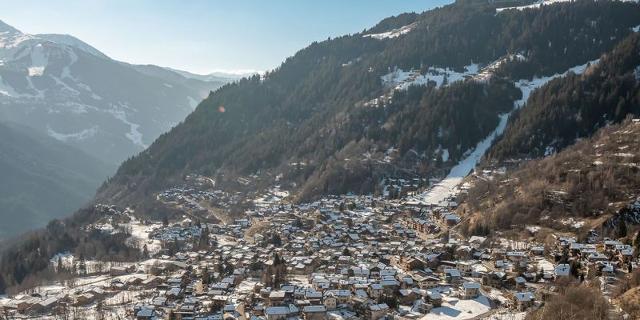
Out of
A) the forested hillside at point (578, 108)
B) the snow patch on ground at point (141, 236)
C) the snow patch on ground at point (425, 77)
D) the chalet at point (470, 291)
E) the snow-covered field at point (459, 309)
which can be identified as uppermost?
the snow patch on ground at point (425, 77)

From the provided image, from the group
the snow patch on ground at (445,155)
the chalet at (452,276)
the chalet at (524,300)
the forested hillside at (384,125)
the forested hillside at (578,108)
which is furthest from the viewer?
the forested hillside at (384,125)

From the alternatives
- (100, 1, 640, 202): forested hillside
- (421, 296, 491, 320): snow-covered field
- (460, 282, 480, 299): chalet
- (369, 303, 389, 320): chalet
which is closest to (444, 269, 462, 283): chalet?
(460, 282, 480, 299): chalet

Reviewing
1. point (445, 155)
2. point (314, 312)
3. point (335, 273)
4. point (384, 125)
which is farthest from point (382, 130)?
point (314, 312)

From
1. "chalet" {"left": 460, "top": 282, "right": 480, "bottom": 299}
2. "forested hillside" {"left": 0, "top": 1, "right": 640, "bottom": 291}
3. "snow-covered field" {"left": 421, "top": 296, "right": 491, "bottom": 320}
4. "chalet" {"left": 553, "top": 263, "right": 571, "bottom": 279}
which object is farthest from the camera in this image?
"forested hillside" {"left": 0, "top": 1, "right": 640, "bottom": 291}

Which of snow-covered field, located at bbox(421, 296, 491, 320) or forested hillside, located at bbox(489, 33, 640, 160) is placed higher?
forested hillside, located at bbox(489, 33, 640, 160)

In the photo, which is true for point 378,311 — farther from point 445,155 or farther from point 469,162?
point 445,155

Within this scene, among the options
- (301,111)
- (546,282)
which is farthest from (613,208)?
(301,111)

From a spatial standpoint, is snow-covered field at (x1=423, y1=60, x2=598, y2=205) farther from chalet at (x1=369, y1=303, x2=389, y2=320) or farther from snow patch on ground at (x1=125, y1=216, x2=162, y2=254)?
chalet at (x1=369, y1=303, x2=389, y2=320)

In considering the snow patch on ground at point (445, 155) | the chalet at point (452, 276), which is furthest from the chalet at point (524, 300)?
the snow patch on ground at point (445, 155)

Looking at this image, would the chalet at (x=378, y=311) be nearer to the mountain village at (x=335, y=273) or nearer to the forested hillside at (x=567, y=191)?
the mountain village at (x=335, y=273)

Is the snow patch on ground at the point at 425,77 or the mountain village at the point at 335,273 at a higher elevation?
the snow patch on ground at the point at 425,77

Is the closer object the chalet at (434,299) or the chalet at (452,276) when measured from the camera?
the chalet at (434,299)

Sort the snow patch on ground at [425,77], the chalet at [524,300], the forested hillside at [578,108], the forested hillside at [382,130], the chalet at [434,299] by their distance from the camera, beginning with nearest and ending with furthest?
the chalet at [524,300], the chalet at [434,299], the forested hillside at [578,108], the forested hillside at [382,130], the snow patch on ground at [425,77]
